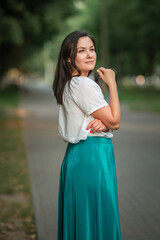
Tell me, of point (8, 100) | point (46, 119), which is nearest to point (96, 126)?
point (46, 119)

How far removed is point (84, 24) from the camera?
43594 mm

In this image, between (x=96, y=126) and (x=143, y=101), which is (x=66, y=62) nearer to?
(x=96, y=126)

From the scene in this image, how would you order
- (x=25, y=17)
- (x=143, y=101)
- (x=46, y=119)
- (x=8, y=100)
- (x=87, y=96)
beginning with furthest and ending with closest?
(x=8, y=100) < (x=143, y=101) < (x=25, y=17) < (x=46, y=119) < (x=87, y=96)

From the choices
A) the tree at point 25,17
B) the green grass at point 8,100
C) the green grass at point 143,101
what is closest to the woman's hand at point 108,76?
the tree at point 25,17

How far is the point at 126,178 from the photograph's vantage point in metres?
6.78

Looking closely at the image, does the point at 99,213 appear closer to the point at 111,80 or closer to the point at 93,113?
the point at 93,113

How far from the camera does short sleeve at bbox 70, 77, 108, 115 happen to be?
2590mm

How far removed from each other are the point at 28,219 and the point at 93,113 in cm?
274

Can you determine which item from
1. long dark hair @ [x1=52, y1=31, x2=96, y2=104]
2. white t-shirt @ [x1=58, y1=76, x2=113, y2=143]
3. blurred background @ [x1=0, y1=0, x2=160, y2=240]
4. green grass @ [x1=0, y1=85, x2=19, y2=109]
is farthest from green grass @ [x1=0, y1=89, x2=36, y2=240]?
green grass @ [x1=0, y1=85, x2=19, y2=109]

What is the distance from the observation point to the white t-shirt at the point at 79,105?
2596 millimetres

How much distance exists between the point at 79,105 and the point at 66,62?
35 centimetres

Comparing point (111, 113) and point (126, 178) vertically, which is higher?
point (111, 113)

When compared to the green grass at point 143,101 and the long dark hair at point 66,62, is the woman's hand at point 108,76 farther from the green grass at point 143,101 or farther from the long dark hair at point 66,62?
the green grass at point 143,101

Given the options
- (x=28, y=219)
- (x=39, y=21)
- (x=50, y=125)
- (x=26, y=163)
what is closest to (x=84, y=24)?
(x=39, y=21)
